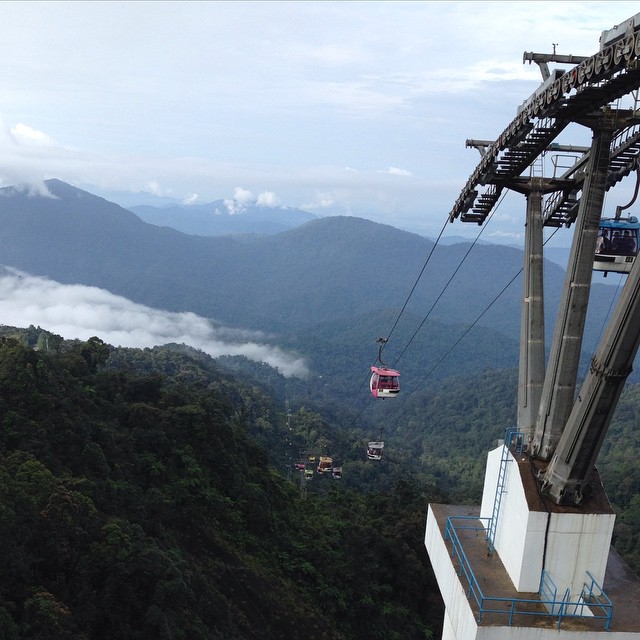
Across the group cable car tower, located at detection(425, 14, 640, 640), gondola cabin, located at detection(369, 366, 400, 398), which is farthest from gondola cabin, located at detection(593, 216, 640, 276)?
gondola cabin, located at detection(369, 366, 400, 398)

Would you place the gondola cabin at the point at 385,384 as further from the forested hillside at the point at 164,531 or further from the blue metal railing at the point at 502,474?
the blue metal railing at the point at 502,474

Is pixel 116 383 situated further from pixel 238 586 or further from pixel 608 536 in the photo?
pixel 608 536

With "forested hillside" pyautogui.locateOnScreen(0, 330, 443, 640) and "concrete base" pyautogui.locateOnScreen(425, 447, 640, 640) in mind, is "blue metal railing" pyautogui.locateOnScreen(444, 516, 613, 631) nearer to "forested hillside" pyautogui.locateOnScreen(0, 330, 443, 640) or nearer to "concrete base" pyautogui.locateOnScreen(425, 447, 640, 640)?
"concrete base" pyautogui.locateOnScreen(425, 447, 640, 640)

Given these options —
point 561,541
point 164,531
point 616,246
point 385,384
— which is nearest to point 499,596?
point 561,541

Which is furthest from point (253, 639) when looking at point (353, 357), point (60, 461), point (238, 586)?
point (353, 357)

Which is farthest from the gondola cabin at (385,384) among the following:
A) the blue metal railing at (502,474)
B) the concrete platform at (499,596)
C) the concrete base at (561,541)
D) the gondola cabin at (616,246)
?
the concrete base at (561,541)

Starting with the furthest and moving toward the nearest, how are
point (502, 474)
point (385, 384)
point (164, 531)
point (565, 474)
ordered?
1. point (385, 384)
2. point (164, 531)
3. point (502, 474)
4. point (565, 474)

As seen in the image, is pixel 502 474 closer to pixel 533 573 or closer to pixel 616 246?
pixel 533 573
